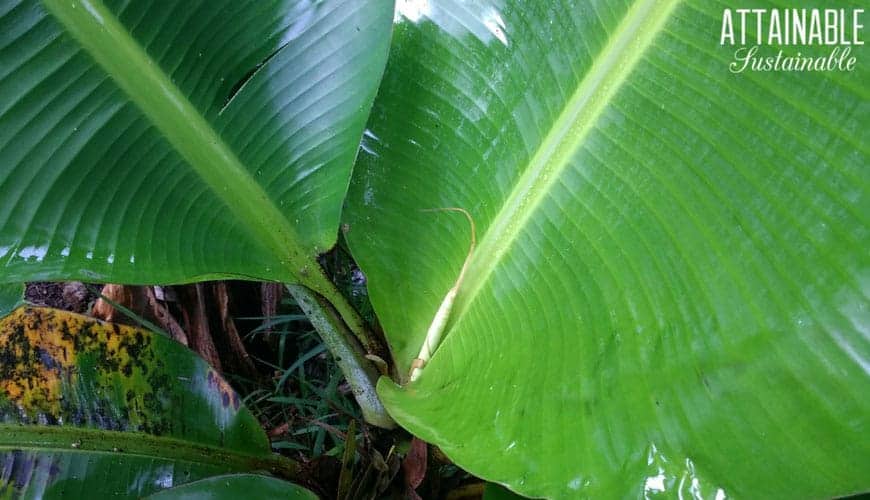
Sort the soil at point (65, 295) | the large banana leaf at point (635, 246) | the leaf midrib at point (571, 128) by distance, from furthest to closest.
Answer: the soil at point (65, 295)
the leaf midrib at point (571, 128)
the large banana leaf at point (635, 246)

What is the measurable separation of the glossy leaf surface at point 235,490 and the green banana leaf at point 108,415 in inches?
5.9

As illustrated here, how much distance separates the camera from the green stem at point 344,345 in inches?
31.3

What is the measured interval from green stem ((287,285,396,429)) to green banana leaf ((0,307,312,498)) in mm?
141

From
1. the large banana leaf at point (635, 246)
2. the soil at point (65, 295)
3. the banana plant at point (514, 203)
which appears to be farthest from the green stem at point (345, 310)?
the soil at point (65, 295)

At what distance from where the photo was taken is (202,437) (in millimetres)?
788

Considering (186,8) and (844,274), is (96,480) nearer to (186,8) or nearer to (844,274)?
(186,8)

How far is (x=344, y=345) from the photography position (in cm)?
80

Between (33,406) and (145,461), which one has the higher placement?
(33,406)

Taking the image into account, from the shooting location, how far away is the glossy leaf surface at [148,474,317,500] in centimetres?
62

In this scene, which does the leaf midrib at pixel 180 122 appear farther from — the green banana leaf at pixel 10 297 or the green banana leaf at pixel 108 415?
the green banana leaf at pixel 10 297

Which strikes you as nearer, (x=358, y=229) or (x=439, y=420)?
(x=439, y=420)

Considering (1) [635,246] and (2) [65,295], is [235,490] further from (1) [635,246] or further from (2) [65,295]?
(2) [65,295]

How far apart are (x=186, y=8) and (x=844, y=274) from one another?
63 cm

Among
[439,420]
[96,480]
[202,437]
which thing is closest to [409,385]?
[439,420]
